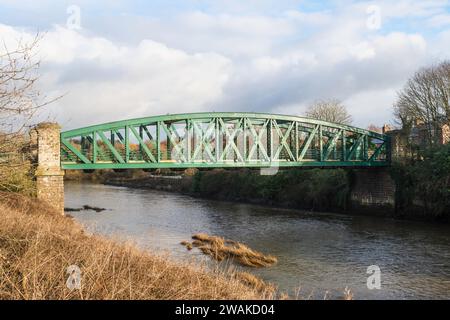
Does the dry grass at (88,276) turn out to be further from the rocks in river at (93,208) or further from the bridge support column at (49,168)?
the rocks in river at (93,208)

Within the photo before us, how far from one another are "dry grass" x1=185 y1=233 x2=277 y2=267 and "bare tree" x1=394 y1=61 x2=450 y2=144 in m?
24.4

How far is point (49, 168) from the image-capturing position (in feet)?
81.8

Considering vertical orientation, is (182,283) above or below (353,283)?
above

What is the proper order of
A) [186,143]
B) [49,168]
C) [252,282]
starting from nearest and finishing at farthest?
[252,282] < [49,168] < [186,143]

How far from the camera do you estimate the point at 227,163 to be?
31703mm

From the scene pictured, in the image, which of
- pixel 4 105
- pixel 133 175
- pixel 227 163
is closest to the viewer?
pixel 4 105

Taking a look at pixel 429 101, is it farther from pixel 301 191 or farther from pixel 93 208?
pixel 93 208

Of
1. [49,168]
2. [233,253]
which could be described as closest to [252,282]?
[233,253]

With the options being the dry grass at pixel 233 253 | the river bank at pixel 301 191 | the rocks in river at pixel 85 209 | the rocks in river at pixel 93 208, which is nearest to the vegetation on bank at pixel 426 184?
the river bank at pixel 301 191

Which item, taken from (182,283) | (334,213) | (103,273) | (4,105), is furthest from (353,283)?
(334,213)

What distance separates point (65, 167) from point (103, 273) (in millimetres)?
18956

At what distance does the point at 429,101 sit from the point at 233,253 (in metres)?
27.1

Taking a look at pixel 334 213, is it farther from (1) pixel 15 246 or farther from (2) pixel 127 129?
(1) pixel 15 246
